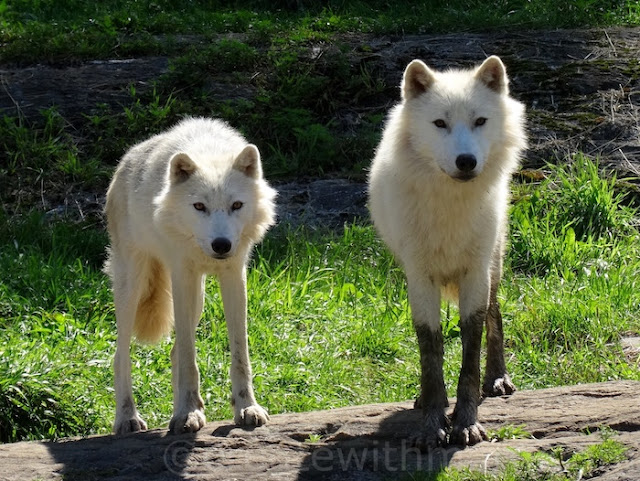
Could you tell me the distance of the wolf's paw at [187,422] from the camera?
16.3 feet

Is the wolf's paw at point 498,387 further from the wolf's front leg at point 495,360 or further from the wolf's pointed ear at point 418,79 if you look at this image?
the wolf's pointed ear at point 418,79

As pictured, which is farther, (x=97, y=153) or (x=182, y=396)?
(x=97, y=153)

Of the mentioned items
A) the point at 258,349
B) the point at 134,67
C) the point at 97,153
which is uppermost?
the point at 134,67

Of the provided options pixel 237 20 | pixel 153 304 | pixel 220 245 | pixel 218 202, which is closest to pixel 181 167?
pixel 218 202

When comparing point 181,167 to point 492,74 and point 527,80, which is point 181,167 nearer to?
point 492,74

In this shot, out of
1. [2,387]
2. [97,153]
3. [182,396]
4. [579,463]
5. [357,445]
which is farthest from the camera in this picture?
[97,153]

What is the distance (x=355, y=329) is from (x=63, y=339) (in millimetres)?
2071

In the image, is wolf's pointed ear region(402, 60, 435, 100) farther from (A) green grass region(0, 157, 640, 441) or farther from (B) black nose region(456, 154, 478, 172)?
(A) green grass region(0, 157, 640, 441)

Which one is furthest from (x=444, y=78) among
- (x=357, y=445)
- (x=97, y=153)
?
(x=97, y=153)

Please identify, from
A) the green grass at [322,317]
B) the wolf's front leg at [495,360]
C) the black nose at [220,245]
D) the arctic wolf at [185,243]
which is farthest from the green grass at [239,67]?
the black nose at [220,245]

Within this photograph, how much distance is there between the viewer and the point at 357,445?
468 centimetres

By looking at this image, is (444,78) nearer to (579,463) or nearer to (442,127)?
(442,127)

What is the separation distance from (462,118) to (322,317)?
258 cm

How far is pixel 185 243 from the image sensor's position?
5.07 meters
